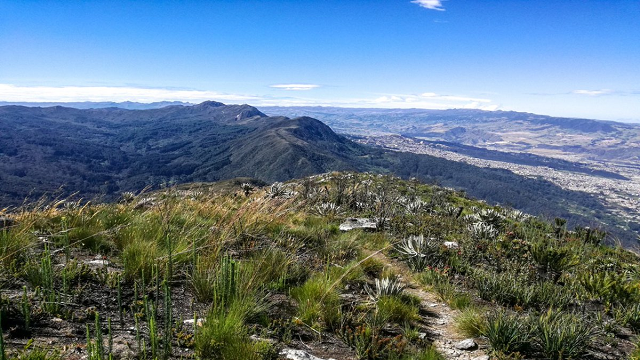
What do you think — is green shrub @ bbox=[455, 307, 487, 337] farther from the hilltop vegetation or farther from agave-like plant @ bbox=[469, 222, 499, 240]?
agave-like plant @ bbox=[469, 222, 499, 240]

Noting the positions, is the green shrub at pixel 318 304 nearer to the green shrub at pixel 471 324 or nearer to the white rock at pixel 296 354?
the white rock at pixel 296 354

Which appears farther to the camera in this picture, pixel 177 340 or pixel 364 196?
pixel 364 196

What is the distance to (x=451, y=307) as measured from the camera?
17.0 ft

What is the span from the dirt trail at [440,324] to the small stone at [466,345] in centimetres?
4

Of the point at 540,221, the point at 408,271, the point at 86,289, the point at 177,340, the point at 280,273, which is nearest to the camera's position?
the point at 177,340

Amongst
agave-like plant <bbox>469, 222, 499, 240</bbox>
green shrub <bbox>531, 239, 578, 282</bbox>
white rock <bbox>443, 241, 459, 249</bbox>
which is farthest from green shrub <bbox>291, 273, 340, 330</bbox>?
agave-like plant <bbox>469, 222, 499, 240</bbox>

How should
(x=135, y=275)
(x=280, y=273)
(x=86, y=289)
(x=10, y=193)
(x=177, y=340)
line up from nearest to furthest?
(x=177, y=340)
(x=86, y=289)
(x=135, y=275)
(x=280, y=273)
(x=10, y=193)

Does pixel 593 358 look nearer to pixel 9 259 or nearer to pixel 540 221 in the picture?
pixel 9 259

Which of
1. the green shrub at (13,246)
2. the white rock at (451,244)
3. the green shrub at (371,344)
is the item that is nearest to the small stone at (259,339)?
the green shrub at (371,344)

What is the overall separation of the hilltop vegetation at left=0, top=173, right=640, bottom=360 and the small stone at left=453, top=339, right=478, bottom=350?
0.30ft

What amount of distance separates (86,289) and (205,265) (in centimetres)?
129

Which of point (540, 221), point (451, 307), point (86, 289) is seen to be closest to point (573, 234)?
point (540, 221)

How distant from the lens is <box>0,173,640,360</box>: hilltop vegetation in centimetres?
297

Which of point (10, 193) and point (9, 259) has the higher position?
point (9, 259)
